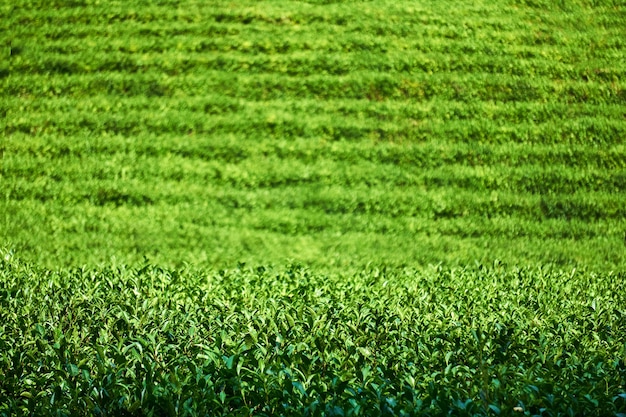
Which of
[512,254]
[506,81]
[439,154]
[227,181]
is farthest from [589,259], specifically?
[227,181]

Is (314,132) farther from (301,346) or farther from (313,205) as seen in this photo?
(301,346)

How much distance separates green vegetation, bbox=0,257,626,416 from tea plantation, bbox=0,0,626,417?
2cm

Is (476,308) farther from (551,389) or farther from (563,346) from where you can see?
(551,389)

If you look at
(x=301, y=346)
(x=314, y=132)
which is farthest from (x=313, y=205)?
(x=301, y=346)

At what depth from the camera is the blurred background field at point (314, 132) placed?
25.2ft

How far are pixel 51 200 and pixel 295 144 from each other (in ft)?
10.5

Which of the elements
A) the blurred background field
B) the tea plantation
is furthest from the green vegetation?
the blurred background field

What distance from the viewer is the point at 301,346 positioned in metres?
3.56

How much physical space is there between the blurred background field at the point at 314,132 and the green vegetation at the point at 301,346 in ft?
6.20

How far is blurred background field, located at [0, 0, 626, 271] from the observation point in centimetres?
768

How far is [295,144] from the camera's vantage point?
8.73 metres

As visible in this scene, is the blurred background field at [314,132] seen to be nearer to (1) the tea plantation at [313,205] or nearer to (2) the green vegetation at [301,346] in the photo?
(1) the tea plantation at [313,205]

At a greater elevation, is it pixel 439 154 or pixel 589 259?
pixel 439 154

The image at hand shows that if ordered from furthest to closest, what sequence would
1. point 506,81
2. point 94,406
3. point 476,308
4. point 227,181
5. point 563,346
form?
point 506,81
point 227,181
point 476,308
point 563,346
point 94,406
